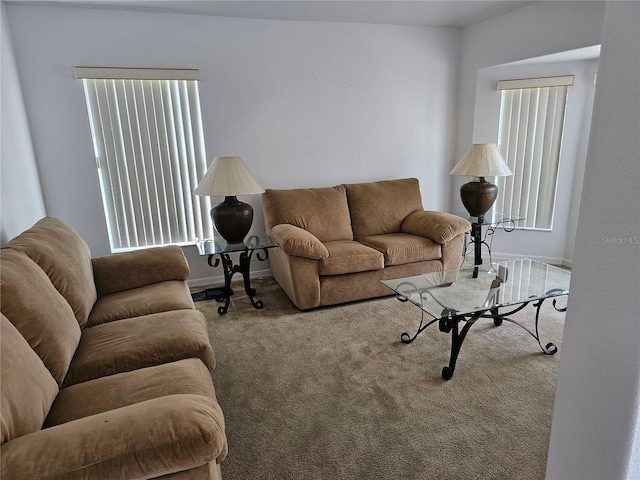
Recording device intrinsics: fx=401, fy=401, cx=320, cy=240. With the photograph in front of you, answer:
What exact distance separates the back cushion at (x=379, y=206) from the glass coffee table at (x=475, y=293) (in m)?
1.11

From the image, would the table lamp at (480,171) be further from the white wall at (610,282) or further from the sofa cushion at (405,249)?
the white wall at (610,282)

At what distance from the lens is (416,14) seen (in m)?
3.76

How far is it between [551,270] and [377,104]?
2.36m

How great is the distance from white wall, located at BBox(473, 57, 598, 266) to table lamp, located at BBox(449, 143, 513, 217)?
813mm

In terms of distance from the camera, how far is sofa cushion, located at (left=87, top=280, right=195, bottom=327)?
7.02ft

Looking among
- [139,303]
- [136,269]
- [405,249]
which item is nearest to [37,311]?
[139,303]

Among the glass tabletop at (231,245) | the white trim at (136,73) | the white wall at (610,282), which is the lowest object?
the glass tabletop at (231,245)

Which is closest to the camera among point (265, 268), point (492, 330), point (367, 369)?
point (367, 369)

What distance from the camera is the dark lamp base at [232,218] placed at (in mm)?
3225

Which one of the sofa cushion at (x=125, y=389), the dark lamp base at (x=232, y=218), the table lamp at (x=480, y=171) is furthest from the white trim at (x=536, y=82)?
the sofa cushion at (x=125, y=389)

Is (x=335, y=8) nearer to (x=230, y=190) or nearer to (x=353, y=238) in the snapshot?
(x=230, y=190)

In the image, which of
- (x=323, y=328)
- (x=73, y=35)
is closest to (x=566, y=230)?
(x=323, y=328)

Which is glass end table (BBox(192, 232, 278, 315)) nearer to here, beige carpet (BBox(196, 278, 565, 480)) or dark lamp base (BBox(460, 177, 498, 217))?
beige carpet (BBox(196, 278, 565, 480))

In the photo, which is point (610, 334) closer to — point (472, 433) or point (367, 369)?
point (472, 433)
